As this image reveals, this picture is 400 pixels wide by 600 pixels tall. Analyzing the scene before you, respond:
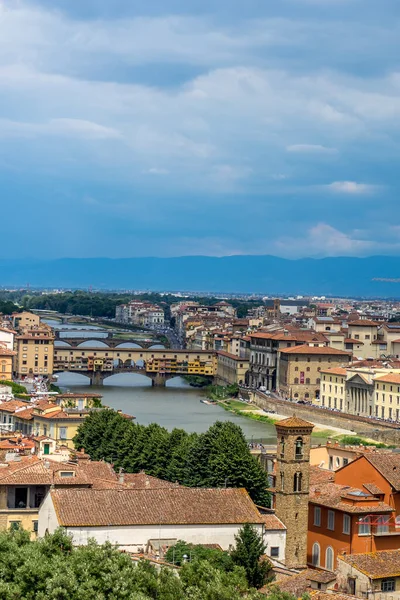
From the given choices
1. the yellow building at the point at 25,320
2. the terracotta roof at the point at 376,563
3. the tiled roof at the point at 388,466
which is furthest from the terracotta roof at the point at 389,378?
the yellow building at the point at 25,320

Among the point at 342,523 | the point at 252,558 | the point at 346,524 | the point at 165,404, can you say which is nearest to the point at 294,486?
the point at 342,523

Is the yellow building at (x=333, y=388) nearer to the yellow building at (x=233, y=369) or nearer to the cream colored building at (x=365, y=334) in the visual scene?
the yellow building at (x=233, y=369)

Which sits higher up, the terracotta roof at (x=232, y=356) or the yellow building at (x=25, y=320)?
the yellow building at (x=25, y=320)

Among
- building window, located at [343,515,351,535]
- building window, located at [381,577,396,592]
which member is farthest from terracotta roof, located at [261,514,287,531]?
building window, located at [381,577,396,592]

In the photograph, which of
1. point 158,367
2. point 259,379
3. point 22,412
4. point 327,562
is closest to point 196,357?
point 158,367

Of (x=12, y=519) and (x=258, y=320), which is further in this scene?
(x=258, y=320)

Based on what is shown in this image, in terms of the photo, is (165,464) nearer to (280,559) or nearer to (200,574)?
(280,559)
